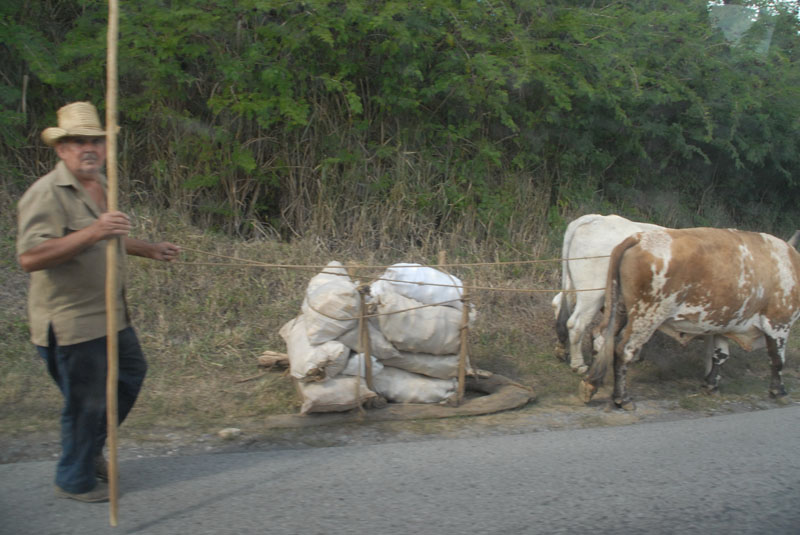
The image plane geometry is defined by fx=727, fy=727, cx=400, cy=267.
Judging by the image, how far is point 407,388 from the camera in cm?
562

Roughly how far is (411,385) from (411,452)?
39.2 inches

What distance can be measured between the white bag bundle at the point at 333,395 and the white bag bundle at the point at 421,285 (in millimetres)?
706

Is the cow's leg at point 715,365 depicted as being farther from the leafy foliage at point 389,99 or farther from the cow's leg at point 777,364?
the leafy foliage at point 389,99

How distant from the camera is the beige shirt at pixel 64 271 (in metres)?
3.48

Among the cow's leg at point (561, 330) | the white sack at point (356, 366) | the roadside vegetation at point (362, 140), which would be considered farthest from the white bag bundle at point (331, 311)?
the cow's leg at point (561, 330)

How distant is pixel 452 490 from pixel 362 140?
20.1ft

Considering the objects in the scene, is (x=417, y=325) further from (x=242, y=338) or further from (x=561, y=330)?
(x=561, y=330)

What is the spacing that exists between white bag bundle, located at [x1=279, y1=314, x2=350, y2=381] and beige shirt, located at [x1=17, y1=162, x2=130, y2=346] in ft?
5.51

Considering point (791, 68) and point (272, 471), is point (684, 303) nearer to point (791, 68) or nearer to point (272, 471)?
point (272, 471)

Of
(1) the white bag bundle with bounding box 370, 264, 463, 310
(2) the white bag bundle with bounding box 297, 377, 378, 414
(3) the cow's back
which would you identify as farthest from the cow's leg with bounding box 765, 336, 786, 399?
(2) the white bag bundle with bounding box 297, 377, 378, 414

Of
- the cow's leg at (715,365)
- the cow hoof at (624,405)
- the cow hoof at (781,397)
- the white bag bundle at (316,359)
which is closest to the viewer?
the white bag bundle at (316,359)

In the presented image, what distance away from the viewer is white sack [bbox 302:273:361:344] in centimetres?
523

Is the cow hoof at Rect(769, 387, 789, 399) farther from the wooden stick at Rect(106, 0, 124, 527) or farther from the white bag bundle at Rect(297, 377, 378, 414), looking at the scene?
the wooden stick at Rect(106, 0, 124, 527)

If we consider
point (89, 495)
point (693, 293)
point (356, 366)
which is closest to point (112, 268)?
point (89, 495)
